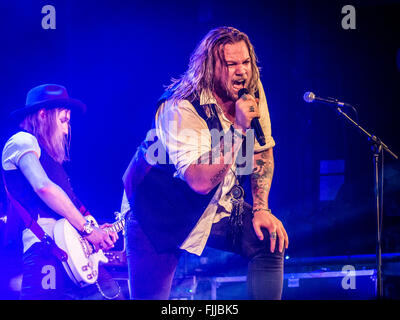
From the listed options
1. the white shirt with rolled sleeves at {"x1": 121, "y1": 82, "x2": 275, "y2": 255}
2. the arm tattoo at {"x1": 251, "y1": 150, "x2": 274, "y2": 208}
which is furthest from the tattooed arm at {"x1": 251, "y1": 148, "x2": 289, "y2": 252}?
the white shirt with rolled sleeves at {"x1": 121, "y1": 82, "x2": 275, "y2": 255}

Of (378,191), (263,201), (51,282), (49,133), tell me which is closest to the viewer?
(263,201)

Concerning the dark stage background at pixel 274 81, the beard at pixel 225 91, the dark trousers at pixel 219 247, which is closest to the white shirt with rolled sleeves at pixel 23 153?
the dark stage background at pixel 274 81

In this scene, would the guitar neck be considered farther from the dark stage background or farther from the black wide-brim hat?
the black wide-brim hat

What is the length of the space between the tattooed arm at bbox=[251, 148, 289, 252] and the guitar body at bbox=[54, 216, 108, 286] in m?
0.90

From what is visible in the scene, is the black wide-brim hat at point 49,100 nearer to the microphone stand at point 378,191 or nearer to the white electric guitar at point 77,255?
the white electric guitar at point 77,255

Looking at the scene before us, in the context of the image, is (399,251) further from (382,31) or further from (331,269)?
(382,31)

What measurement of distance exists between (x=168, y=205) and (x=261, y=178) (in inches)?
20.7

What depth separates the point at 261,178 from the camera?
2535 millimetres

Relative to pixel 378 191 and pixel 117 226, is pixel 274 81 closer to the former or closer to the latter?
pixel 378 191

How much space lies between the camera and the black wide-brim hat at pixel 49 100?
108 inches

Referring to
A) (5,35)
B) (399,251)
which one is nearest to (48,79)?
(5,35)

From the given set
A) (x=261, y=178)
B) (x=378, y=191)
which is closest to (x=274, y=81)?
(x=261, y=178)

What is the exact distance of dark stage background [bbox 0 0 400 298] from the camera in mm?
2758

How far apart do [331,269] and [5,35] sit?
2.43 m
